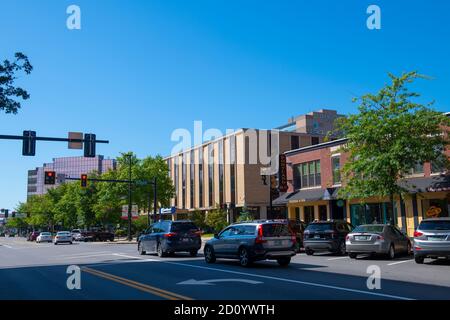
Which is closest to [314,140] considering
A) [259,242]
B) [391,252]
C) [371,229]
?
[371,229]

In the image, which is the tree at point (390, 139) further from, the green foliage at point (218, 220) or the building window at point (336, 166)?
the green foliage at point (218, 220)

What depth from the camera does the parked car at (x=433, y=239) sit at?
16516 millimetres

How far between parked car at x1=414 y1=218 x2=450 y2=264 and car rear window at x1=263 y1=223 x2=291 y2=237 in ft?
15.2

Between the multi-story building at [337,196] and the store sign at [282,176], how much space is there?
564 mm

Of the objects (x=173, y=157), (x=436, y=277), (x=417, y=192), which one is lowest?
(x=436, y=277)

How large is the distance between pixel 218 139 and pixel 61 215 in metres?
30.9

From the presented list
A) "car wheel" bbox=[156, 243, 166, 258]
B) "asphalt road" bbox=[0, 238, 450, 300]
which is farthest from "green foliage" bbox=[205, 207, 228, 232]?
"asphalt road" bbox=[0, 238, 450, 300]

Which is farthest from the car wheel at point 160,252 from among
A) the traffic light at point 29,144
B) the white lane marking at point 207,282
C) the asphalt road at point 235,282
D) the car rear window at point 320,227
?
the white lane marking at point 207,282

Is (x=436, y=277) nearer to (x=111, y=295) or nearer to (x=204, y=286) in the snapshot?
(x=204, y=286)

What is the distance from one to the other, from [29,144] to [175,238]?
7678 millimetres
